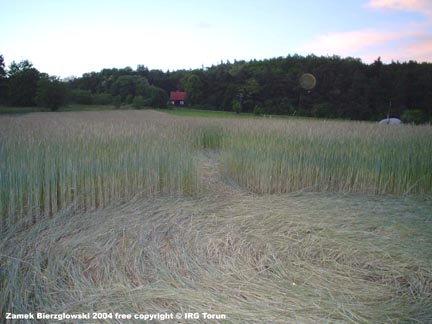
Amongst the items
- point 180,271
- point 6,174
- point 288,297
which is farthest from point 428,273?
point 6,174

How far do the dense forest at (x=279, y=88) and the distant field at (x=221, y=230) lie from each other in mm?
25637

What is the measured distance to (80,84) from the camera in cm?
5028

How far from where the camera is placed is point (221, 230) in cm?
297

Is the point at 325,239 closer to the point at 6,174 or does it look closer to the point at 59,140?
the point at 6,174

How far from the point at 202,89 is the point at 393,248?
2053 inches

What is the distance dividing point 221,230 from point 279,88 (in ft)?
150

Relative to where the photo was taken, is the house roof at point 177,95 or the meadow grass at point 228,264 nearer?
the meadow grass at point 228,264

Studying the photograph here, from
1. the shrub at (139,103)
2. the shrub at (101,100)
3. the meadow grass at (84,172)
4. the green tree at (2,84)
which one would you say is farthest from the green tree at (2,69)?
the meadow grass at (84,172)

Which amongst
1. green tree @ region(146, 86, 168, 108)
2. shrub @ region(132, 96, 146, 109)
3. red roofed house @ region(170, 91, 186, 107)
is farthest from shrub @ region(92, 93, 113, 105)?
red roofed house @ region(170, 91, 186, 107)

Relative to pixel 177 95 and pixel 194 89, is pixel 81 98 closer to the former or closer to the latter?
pixel 194 89

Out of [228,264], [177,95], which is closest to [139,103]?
[177,95]

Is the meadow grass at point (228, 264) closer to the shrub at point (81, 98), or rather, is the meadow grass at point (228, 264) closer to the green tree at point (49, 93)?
the green tree at point (49, 93)

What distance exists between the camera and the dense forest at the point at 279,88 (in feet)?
93.9

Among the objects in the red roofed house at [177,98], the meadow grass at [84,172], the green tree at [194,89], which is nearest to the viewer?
the meadow grass at [84,172]
